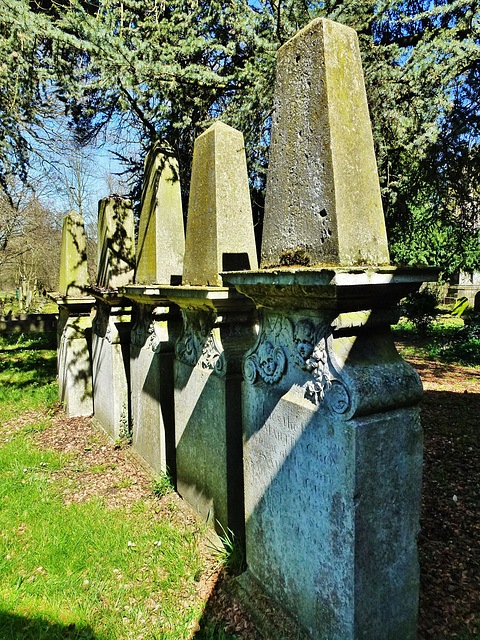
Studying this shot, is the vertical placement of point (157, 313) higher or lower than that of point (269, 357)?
higher

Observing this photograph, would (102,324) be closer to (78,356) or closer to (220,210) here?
(78,356)

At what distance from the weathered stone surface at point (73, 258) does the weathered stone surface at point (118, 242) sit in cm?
154

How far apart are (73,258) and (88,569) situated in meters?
5.39

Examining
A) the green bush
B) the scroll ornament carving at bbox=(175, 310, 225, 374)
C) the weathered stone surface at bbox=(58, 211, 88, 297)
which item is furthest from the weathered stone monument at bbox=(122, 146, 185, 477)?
the green bush

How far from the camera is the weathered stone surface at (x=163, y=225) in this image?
4.70 meters

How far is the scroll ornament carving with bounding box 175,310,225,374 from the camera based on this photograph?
3.40 metres

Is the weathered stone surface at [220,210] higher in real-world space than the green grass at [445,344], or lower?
higher

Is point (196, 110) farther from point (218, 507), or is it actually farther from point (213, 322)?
point (218, 507)

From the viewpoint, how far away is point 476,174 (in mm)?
6309

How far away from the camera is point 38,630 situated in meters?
2.70

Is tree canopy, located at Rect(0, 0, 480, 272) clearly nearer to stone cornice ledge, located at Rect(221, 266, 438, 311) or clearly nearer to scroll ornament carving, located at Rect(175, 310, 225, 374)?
scroll ornament carving, located at Rect(175, 310, 225, 374)

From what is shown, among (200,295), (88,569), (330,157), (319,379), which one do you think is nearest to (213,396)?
(200,295)

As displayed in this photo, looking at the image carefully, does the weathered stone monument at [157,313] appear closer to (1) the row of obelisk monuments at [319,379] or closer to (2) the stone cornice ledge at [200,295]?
(2) the stone cornice ledge at [200,295]

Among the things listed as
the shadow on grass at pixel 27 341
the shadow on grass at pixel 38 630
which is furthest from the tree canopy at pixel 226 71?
the shadow on grass at pixel 27 341
